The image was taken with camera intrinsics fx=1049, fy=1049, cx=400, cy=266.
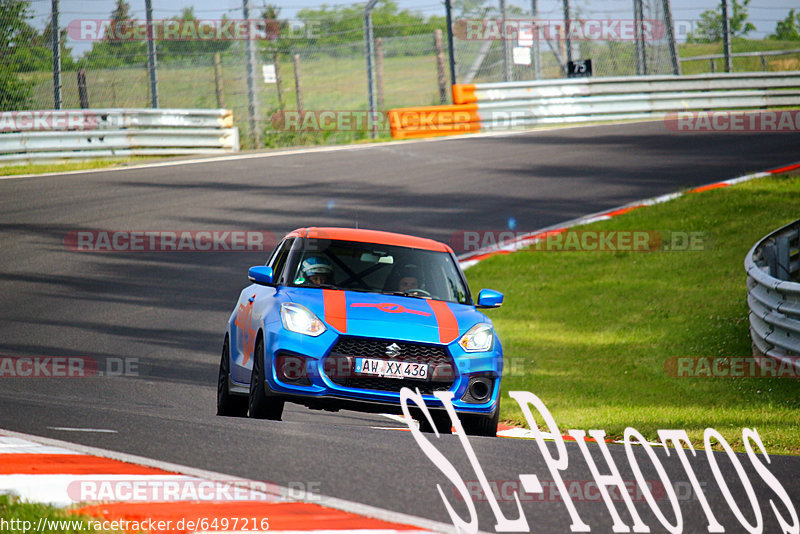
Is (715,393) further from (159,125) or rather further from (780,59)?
(780,59)

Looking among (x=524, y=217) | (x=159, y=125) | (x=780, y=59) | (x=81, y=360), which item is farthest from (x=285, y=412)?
(x=780, y=59)

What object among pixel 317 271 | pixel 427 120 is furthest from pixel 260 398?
pixel 427 120

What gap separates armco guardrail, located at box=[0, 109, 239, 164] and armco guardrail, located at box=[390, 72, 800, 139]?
15.8 ft

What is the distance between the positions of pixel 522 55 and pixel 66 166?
1292cm

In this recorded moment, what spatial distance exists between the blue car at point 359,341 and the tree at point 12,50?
15.9 metres

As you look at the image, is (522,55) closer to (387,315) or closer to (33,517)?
(387,315)

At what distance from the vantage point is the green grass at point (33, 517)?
4.42m

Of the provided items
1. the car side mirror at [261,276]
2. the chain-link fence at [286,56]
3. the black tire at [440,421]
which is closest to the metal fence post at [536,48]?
the chain-link fence at [286,56]

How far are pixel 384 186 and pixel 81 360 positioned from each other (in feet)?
33.1

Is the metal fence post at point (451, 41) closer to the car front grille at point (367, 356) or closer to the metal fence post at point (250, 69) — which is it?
the metal fence post at point (250, 69)

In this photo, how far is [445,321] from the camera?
7.93 meters

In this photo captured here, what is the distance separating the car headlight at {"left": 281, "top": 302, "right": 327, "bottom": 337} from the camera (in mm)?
7598

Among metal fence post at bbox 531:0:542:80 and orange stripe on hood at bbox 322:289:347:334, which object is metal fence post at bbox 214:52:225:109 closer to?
metal fence post at bbox 531:0:542:80

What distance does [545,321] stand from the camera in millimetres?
13547
